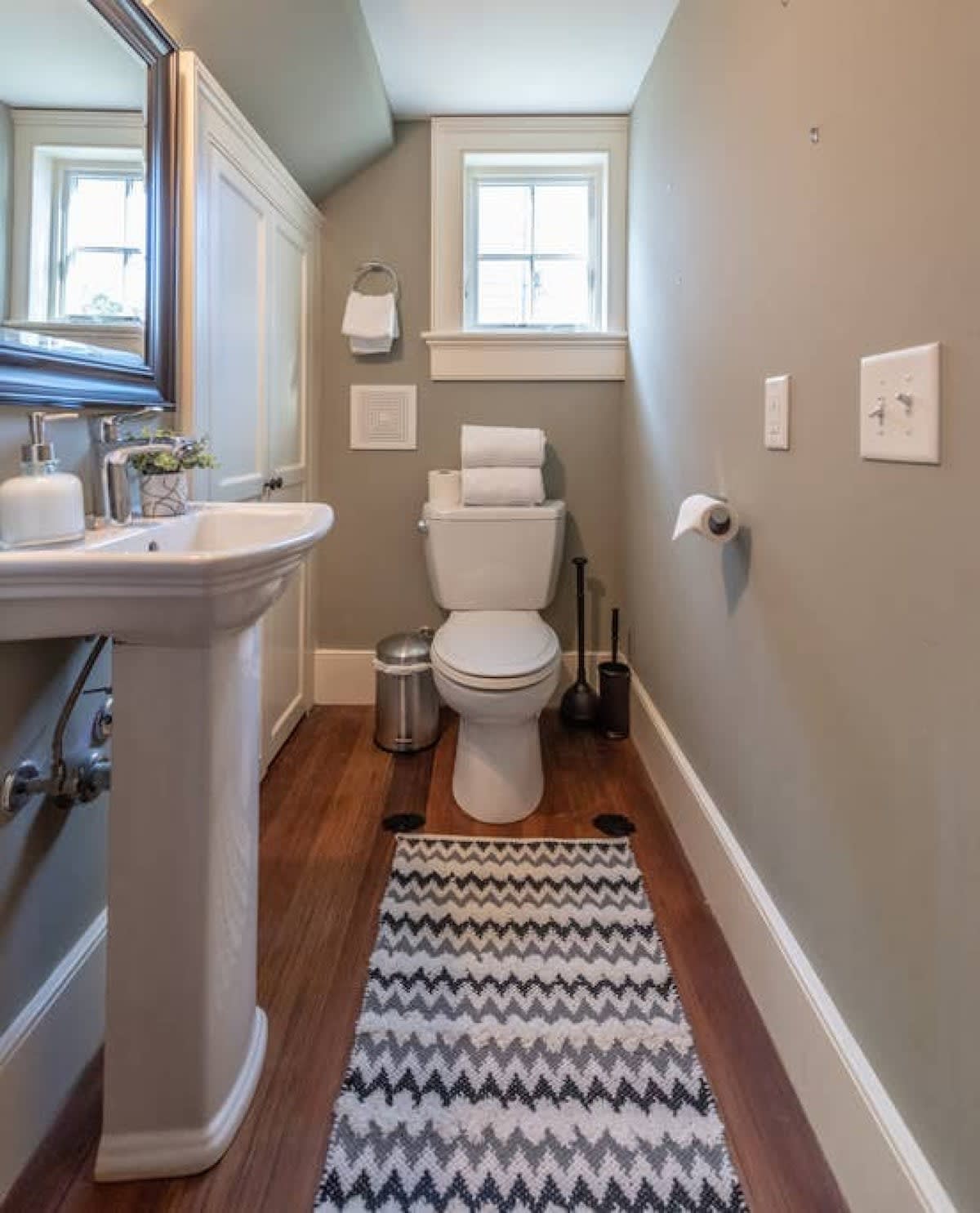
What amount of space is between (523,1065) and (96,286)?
1.49 m

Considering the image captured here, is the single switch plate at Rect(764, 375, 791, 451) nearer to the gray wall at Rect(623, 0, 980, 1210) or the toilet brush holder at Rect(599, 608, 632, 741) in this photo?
the gray wall at Rect(623, 0, 980, 1210)

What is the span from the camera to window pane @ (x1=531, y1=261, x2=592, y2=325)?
8.55 feet

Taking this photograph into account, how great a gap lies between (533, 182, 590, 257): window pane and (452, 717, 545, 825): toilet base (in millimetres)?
1742

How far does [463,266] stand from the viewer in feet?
8.29

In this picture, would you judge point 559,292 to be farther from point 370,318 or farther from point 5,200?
point 5,200

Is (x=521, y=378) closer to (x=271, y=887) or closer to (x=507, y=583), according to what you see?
(x=507, y=583)

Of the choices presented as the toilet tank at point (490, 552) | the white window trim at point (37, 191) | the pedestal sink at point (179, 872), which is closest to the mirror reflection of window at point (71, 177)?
the white window trim at point (37, 191)

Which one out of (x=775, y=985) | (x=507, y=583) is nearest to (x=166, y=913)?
(x=775, y=985)

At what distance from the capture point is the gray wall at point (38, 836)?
3.23 feet

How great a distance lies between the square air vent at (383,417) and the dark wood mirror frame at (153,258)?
1.07 metres

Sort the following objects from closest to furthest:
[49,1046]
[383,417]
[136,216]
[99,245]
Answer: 1. [49,1046]
2. [99,245]
3. [136,216]
4. [383,417]

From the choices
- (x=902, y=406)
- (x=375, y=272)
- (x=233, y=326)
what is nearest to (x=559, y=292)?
(x=375, y=272)

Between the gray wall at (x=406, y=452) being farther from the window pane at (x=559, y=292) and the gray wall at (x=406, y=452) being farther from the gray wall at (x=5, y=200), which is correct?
the gray wall at (x=5, y=200)

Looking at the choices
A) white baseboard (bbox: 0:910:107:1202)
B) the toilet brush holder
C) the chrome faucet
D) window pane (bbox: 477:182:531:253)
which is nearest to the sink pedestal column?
white baseboard (bbox: 0:910:107:1202)
